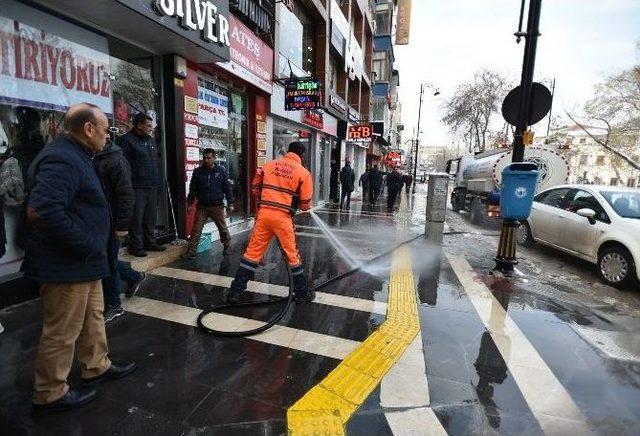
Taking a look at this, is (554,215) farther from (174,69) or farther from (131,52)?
(131,52)

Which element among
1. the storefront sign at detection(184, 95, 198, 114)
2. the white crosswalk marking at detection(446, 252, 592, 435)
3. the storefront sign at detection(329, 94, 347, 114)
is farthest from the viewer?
the storefront sign at detection(329, 94, 347, 114)

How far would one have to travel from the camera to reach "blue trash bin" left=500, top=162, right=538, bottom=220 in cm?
551

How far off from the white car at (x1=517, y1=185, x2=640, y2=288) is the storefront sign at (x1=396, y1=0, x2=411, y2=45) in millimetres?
30695

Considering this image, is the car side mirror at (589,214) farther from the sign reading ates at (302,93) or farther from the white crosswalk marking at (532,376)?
the sign reading ates at (302,93)

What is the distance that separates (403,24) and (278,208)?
36.7 meters

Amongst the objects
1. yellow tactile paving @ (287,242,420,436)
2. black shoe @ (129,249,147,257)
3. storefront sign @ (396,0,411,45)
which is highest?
storefront sign @ (396,0,411,45)

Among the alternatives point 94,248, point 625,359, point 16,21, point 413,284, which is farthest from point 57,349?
point 625,359

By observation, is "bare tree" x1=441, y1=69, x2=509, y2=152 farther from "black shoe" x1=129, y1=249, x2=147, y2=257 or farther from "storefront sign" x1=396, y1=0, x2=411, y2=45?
"black shoe" x1=129, y1=249, x2=147, y2=257

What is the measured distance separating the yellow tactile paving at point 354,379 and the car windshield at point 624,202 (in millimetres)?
4376

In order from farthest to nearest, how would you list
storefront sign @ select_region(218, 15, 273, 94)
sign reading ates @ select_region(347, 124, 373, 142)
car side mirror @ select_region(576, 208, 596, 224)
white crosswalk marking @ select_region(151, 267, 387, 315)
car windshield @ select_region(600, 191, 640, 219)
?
sign reading ates @ select_region(347, 124, 373, 142) → storefront sign @ select_region(218, 15, 273, 94) → car side mirror @ select_region(576, 208, 596, 224) → car windshield @ select_region(600, 191, 640, 219) → white crosswalk marking @ select_region(151, 267, 387, 315)

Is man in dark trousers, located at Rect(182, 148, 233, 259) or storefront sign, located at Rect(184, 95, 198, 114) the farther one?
storefront sign, located at Rect(184, 95, 198, 114)

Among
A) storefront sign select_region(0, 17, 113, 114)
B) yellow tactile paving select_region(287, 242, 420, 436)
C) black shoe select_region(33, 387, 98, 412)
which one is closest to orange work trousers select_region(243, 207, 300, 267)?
yellow tactile paving select_region(287, 242, 420, 436)

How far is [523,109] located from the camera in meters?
5.65

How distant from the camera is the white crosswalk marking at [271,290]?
4.33 metres
